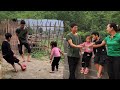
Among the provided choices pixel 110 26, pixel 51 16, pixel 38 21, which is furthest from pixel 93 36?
pixel 51 16

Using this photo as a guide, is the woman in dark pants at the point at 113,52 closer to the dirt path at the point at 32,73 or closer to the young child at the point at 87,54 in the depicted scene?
the young child at the point at 87,54

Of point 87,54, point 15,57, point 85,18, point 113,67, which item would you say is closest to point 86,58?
point 87,54

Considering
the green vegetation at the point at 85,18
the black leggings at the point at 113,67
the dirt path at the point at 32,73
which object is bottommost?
the dirt path at the point at 32,73

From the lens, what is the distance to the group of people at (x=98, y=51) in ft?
22.4

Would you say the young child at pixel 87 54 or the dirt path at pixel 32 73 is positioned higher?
the young child at pixel 87 54

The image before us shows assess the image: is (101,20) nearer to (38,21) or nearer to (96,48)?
(38,21)

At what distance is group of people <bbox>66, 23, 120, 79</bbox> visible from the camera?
682 cm

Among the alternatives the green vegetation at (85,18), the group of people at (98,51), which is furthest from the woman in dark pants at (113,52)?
the green vegetation at (85,18)

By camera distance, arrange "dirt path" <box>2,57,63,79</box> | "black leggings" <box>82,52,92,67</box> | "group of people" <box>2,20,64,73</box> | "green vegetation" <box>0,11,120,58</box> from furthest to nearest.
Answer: "green vegetation" <box>0,11,120,58</box>, "group of people" <box>2,20,64,73</box>, "dirt path" <box>2,57,63,79</box>, "black leggings" <box>82,52,92,67</box>

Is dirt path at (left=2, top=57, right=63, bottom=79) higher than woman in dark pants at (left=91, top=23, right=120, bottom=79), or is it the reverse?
woman in dark pants at (left=91, top=23, right=120, bottom=79)

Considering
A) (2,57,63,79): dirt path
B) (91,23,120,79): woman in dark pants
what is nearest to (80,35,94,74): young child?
(91,23,120,79): woman in dark pants

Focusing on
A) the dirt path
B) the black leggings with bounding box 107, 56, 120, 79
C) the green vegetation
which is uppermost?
the green vegetation

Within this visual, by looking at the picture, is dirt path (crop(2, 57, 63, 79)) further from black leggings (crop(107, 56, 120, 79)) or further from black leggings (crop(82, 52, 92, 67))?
black leggings (crop(107, 56, 120, 79))
